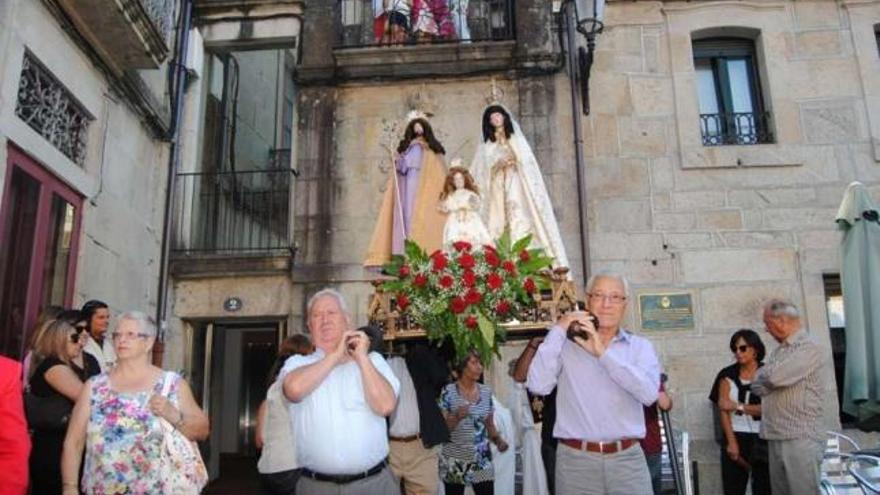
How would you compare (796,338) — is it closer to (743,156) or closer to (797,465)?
(797,465)

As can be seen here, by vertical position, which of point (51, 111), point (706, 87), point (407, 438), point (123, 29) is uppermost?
point (706, 87)

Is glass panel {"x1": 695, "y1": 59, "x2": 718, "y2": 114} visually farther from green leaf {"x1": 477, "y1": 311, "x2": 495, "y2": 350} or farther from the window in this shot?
green leaf {"x1": 477, "y1": 311, "x2": 495, "y2": 350}

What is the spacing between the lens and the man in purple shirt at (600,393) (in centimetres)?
329

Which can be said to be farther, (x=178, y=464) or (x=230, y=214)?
(x=230, y=214)

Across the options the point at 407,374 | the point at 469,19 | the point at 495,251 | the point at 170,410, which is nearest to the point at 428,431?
the point at 407,374

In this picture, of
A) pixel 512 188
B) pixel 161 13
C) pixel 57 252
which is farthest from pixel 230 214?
pixel 512 188

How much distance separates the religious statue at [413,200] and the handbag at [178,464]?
216 centimetres

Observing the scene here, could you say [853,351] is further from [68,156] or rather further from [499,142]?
[68,156]

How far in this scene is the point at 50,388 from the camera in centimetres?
397

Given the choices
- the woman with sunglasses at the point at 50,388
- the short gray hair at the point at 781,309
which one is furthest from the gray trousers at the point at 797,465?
the woman with sunglasses at the point at 50,388

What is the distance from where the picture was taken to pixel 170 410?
341 centimetres

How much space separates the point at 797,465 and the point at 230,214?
7.50 m

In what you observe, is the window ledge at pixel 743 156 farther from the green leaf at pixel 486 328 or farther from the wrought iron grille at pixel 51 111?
the wrought iron grille at pixel 51 111

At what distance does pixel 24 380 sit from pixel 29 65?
10.6 feet
